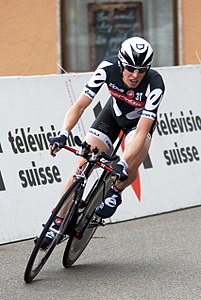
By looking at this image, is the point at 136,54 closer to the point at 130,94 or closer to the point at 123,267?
the point at 130,94

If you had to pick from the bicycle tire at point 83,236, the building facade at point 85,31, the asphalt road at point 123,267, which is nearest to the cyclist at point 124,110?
the bicycle tire at point 83,236

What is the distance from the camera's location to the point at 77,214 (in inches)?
306

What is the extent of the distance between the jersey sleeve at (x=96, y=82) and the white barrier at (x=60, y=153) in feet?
6.27

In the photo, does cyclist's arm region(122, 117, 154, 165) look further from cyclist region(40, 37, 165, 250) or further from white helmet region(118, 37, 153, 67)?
white helmet region(118, 37, 153, 67)

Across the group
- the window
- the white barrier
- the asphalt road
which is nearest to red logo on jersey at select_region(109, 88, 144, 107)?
the asphalt road

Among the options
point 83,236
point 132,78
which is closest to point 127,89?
point 132,78

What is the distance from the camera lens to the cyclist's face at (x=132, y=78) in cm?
772

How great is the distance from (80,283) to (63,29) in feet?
25.8

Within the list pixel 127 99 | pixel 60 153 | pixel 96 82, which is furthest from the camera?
pixel 60 153

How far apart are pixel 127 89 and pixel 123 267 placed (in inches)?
61.0

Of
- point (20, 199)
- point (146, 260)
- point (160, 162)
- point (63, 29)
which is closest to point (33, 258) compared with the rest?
point (146, 260)

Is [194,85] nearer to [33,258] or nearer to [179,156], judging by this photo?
[179,156]

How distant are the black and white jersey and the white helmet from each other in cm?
23

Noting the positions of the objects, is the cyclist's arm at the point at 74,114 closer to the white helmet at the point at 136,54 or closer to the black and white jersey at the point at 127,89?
the black and white jersey at the point at 127,89
